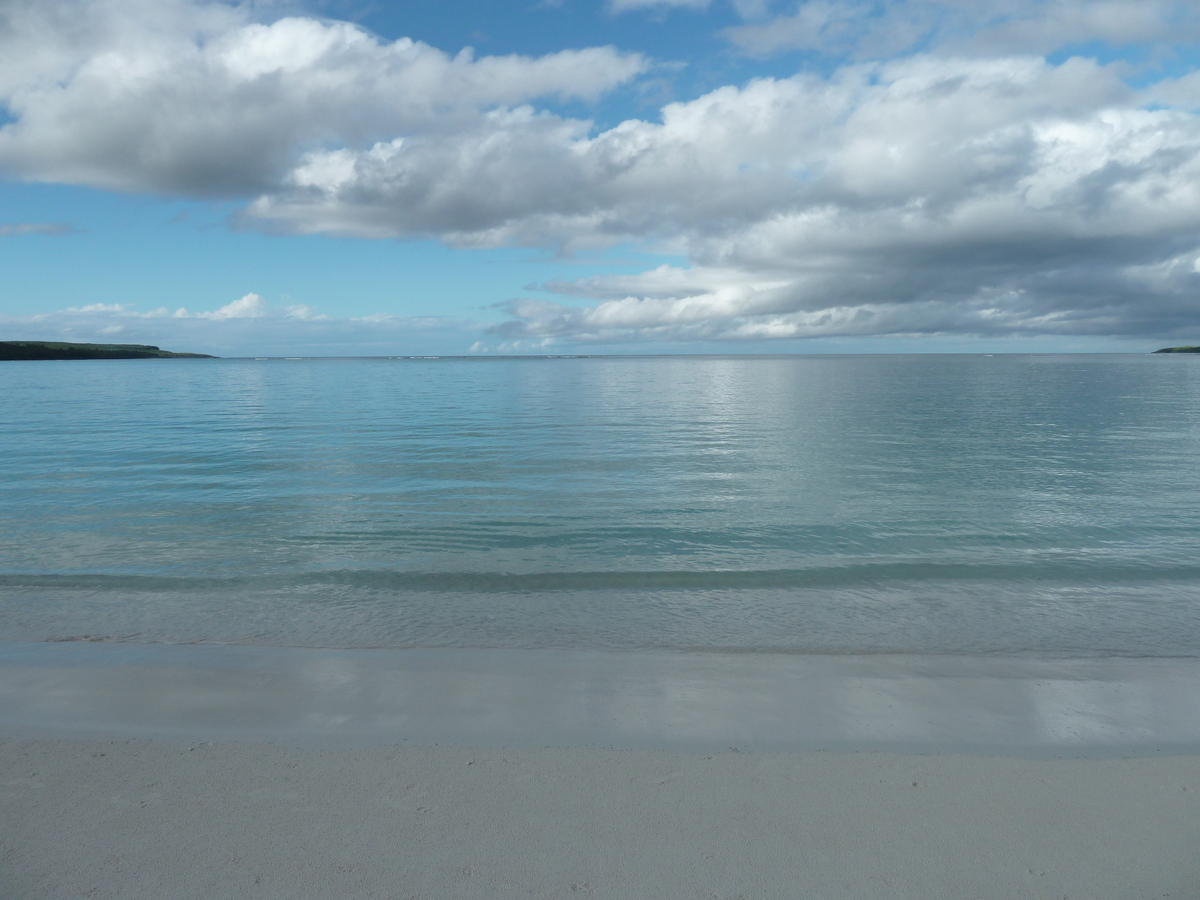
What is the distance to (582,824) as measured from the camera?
4.89 meters

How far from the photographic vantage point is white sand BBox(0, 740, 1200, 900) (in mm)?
4328

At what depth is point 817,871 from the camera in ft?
14.5

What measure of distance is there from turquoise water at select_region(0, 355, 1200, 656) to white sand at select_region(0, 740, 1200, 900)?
313cm

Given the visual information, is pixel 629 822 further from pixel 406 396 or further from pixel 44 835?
pixel 406 396

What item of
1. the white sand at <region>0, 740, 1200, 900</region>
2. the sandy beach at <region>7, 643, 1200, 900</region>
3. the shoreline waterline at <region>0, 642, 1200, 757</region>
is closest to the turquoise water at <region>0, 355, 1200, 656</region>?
the shoreline waterline at <region>0, 642, 1200, 757</region>

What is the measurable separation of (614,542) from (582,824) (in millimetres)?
8997

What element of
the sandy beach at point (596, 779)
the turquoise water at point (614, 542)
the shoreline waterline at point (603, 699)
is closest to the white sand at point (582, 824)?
the sandy beach at point (596, 779)

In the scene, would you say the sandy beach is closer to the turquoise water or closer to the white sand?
the white sand

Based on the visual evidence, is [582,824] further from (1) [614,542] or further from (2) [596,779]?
(1) [614,542]

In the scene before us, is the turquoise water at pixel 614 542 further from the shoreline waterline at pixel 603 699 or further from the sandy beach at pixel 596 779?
the sandy beach at pixel 596 779

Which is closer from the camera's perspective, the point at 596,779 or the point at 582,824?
the point at 582,824

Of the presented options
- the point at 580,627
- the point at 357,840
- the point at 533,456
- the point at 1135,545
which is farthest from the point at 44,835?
the point at 533,456

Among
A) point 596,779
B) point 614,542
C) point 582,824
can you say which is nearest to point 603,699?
point 596,779

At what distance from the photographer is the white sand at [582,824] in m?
4.33
